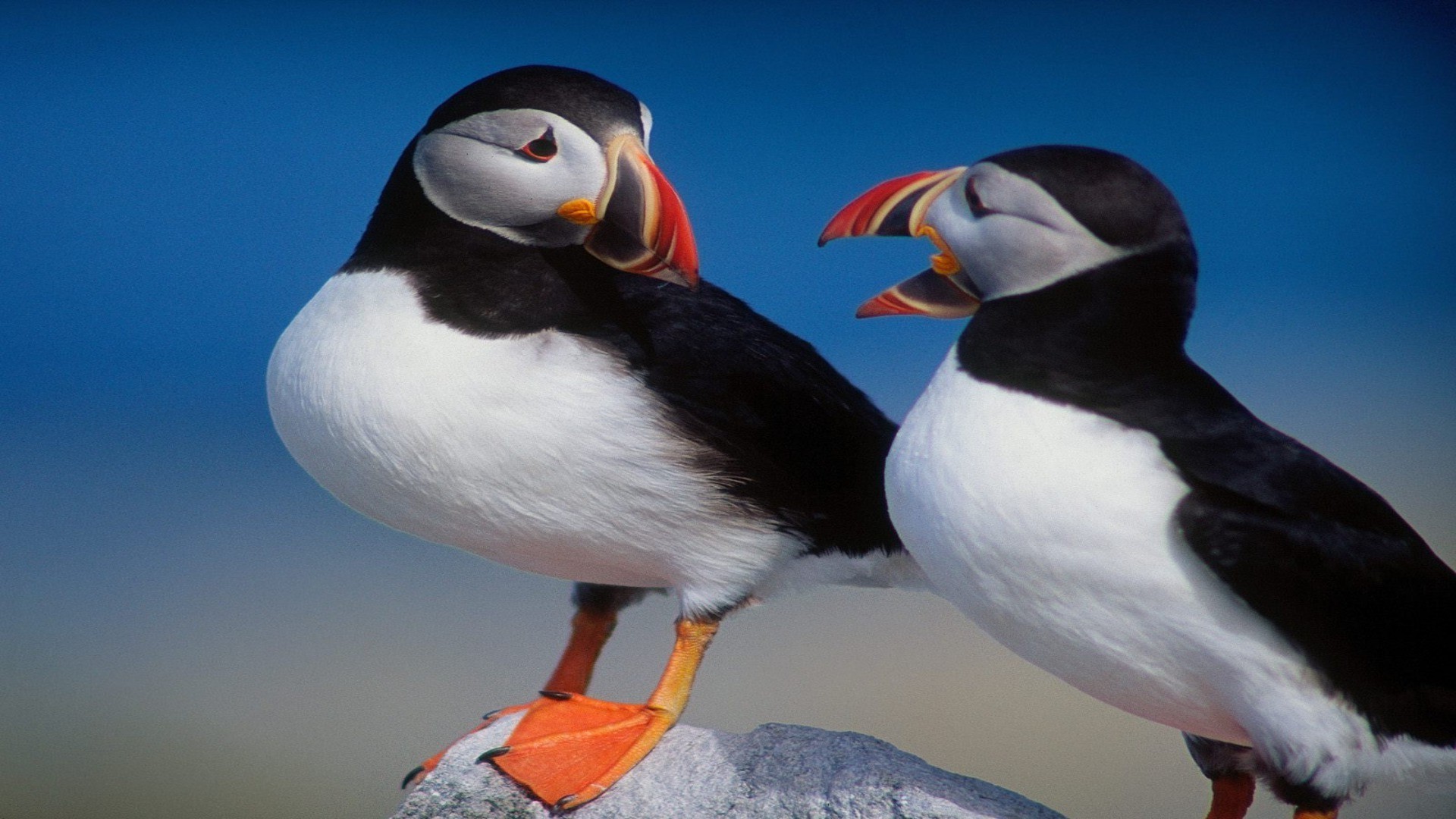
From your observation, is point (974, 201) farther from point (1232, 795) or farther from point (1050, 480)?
point (1232, 795)

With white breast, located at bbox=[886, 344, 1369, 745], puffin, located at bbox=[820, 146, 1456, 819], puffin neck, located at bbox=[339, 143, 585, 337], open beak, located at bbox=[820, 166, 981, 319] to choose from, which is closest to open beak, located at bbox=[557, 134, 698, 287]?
puffin neck, located at bbox=[339, 143, 585, 337]

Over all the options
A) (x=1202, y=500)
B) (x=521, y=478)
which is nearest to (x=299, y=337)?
(x=521, y=478)

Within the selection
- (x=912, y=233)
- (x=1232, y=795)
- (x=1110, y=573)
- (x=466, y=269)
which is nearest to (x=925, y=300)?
(x=912, y=233)

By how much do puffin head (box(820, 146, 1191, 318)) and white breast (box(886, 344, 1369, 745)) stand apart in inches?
6.8

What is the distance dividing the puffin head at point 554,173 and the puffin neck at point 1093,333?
0.54m

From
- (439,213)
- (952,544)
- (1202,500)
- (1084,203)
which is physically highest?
(1084,203)

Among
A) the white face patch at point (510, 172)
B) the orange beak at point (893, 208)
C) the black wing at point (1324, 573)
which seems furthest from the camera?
the white face patch at point (510, 172)

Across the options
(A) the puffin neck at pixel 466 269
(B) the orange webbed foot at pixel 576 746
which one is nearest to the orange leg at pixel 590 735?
(B) the orange webbed foot at pixel 576 746

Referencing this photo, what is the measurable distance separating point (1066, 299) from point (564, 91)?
0.87m

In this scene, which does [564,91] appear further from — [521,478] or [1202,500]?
[1202,500]

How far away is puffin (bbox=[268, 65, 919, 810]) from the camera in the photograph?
2.17 m

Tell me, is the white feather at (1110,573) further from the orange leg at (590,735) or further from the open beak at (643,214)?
the orange leg at (590,735)

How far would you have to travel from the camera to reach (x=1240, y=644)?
1.74 metres

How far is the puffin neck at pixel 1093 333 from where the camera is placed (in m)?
1.82
